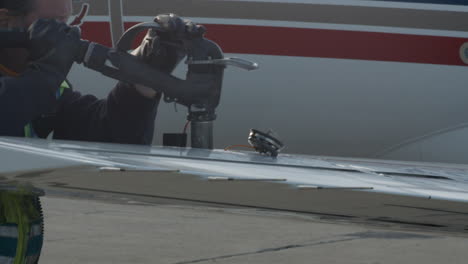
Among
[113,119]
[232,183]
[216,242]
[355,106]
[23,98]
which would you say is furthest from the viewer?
[216,242]

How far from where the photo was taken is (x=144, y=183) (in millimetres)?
2582

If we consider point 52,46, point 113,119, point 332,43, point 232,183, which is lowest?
point 232,183

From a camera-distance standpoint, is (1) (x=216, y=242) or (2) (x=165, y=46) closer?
(2) (x=165, y=46)

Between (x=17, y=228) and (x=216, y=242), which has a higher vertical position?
(x=17, y=228)

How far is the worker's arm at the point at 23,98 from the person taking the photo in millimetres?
3314

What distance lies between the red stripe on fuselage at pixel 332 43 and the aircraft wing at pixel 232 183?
1.49 metres

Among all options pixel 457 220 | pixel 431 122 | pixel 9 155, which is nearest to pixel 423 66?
pixel 431 122

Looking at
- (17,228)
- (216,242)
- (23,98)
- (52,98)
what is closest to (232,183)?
(23,98)

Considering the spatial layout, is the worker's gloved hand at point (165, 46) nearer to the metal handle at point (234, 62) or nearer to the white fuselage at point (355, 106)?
the metal handle at point (234, 62)

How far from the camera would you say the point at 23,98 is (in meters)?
3.37

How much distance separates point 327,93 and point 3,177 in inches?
92.6

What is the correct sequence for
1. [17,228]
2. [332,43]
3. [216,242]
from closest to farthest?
[17,228]
[332,43]
[216,242]

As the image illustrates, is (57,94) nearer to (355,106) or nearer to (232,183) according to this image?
(232,183)

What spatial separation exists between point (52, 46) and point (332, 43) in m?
1.65
